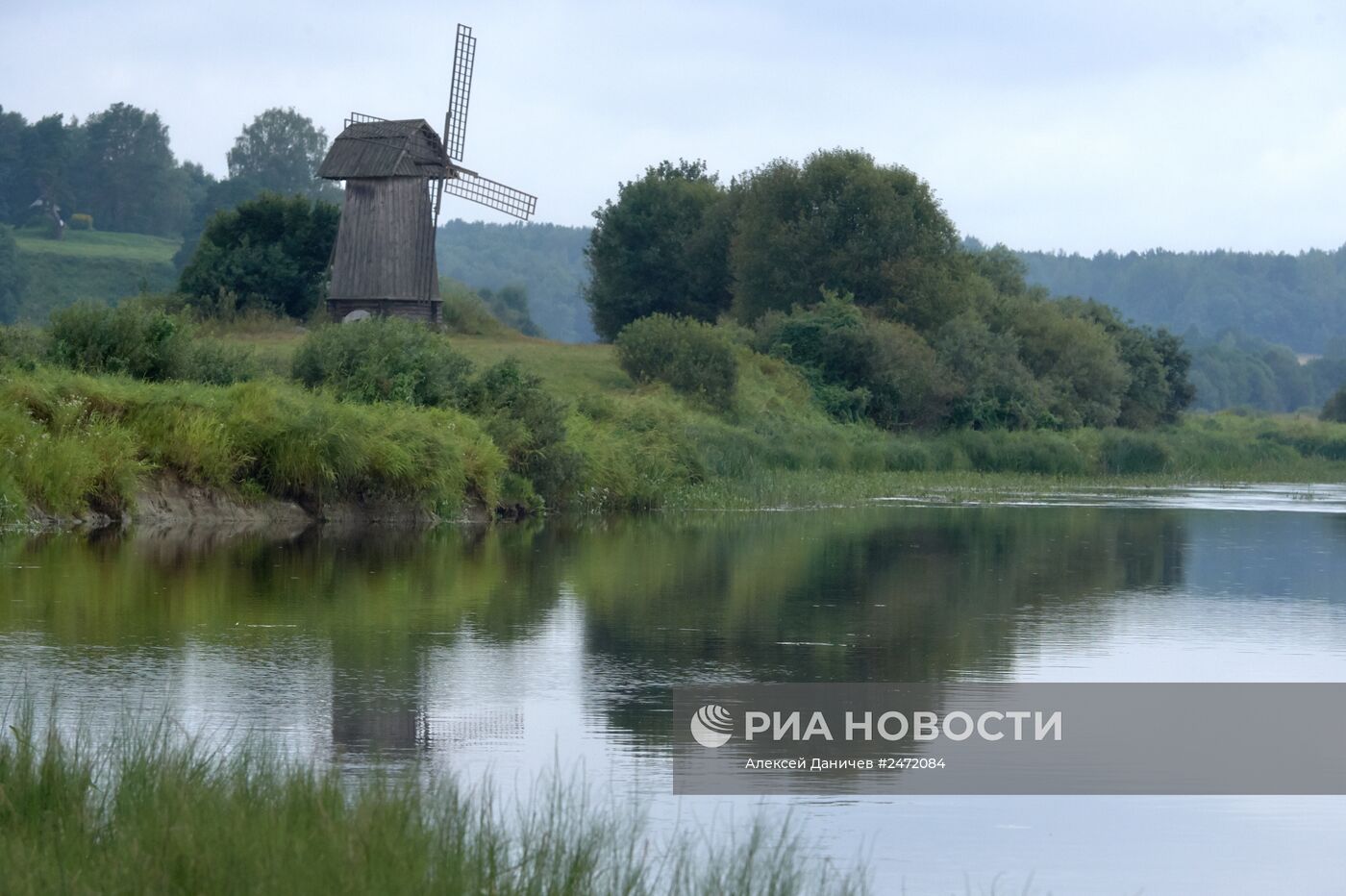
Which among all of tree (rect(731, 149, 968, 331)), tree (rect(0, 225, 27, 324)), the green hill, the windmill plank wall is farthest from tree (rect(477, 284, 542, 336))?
the windmill plank wall

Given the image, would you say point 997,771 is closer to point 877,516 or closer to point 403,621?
point 403,621

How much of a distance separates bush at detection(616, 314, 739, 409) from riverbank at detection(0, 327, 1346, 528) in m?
0.68

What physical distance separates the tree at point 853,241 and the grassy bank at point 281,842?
2456 inches

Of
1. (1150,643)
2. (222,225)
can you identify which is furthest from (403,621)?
(222,225)

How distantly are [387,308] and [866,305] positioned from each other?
22.5 m

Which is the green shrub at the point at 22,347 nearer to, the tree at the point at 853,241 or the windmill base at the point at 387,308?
the windmill base at the point at 387,308

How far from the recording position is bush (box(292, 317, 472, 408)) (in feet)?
115

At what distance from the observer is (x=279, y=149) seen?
157 metres

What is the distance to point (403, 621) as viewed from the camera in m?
17.6

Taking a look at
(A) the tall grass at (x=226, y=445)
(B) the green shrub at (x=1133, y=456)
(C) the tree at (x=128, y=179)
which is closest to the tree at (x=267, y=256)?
(B) the green shrub at (x=1133, y=456)

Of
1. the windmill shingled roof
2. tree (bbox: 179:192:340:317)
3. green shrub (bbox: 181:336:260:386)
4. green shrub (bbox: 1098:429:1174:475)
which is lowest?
green shrub (bbox: 1098:429:1174:475)

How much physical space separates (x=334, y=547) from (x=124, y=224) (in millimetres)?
127753

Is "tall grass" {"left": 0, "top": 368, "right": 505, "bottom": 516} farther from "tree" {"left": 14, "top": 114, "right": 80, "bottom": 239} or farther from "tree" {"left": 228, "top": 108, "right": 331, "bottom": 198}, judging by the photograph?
"tree" {"left": 228, "top": 108, "right": 331, "bottom": 198}

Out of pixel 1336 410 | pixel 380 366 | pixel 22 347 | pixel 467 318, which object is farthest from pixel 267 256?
pixel 1336 410
